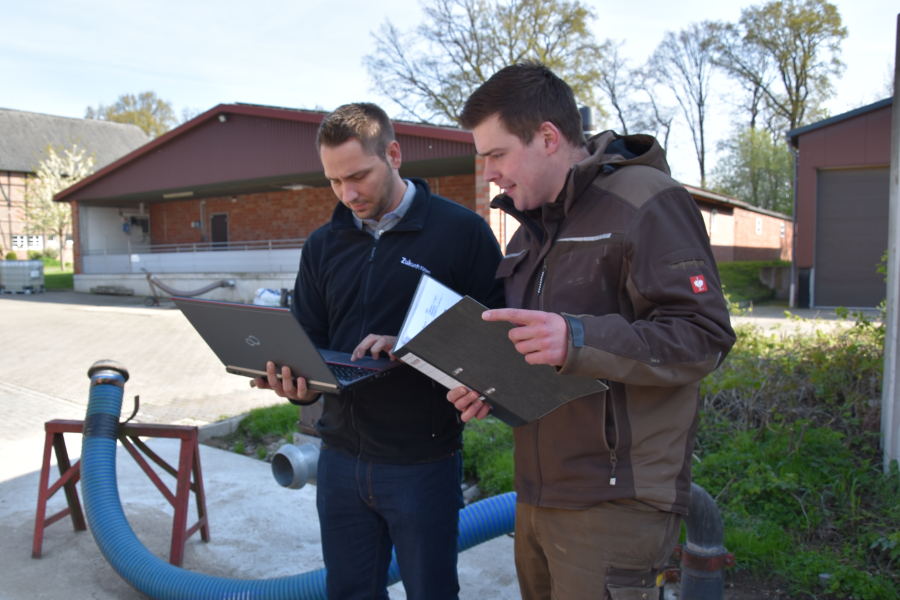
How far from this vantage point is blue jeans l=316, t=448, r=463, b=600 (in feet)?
6.66

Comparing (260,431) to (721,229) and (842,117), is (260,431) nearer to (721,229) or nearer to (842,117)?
(842,117)

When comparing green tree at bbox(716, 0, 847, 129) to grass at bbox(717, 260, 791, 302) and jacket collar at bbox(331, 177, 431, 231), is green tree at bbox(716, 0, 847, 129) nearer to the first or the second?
grass at bbox(717, 260, 791, 302)

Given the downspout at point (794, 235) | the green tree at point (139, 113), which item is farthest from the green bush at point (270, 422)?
the green tree at point (139, 113)

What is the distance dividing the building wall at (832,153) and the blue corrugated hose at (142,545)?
12.6 meters

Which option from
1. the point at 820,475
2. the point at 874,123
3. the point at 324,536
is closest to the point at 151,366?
the point at 324,536

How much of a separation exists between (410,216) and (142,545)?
2.24 metres

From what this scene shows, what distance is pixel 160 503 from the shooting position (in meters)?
4.30

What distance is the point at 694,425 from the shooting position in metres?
1.66

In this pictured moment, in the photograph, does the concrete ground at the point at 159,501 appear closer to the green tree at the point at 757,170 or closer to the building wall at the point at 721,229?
the building wall at the point at 721,229

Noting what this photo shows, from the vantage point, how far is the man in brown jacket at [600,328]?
1376 mm

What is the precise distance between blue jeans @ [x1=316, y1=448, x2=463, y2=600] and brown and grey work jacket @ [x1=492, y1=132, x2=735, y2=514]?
1.36 feet

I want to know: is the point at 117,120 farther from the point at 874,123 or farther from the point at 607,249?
the point at 607,249

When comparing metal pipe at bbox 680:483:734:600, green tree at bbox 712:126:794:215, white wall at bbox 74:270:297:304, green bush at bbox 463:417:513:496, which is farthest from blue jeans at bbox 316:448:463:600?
green tree at bbox 712:126:794:215

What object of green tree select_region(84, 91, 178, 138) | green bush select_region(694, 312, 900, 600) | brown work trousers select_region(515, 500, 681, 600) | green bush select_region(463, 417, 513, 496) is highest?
green tree select_region(84, 91, 178, 138)
